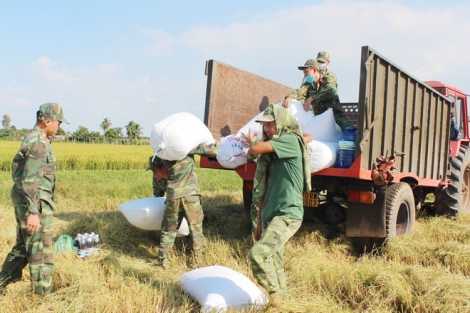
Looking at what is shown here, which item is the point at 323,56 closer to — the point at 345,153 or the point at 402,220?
the point at 345,153

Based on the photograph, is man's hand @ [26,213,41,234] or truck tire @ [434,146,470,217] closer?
man's hand @ [26,213,41,234]

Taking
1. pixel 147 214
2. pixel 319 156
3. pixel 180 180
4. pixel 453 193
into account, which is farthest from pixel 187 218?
pixel 453 193

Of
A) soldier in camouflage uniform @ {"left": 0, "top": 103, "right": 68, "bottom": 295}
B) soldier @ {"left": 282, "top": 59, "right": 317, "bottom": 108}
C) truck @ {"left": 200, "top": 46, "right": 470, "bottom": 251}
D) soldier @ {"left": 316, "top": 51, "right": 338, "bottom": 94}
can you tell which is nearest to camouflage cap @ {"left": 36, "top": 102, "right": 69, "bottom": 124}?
soldier in camouflage uniform @ {"left": 0, "top": 103, "right": 68, "bottom": 295}

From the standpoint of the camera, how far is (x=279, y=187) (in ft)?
10.8

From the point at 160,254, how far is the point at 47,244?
1.20m

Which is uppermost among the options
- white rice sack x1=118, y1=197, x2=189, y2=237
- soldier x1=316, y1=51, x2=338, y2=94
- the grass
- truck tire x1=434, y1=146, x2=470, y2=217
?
soldier x1=316, y1=51, x2=338, y2=94

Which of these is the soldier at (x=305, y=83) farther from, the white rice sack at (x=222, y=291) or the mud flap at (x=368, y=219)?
the white rice sack at (x=222, y=291)

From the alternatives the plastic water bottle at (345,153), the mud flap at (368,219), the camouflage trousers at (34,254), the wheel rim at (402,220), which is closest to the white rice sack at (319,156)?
the plastic water bottle at (345,153)

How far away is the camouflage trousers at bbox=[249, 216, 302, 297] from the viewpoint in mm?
3037

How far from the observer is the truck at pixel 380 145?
4445 millimetres

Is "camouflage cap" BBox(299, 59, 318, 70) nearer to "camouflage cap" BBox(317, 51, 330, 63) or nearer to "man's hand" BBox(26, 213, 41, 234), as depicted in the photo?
"camouflage cap" BBox(317, 51, 330, 63)

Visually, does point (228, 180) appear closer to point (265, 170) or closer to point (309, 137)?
point (309, 137)

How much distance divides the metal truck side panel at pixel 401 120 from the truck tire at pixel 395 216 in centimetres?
25

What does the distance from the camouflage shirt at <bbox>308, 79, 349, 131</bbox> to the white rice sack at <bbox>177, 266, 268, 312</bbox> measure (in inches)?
99.7
